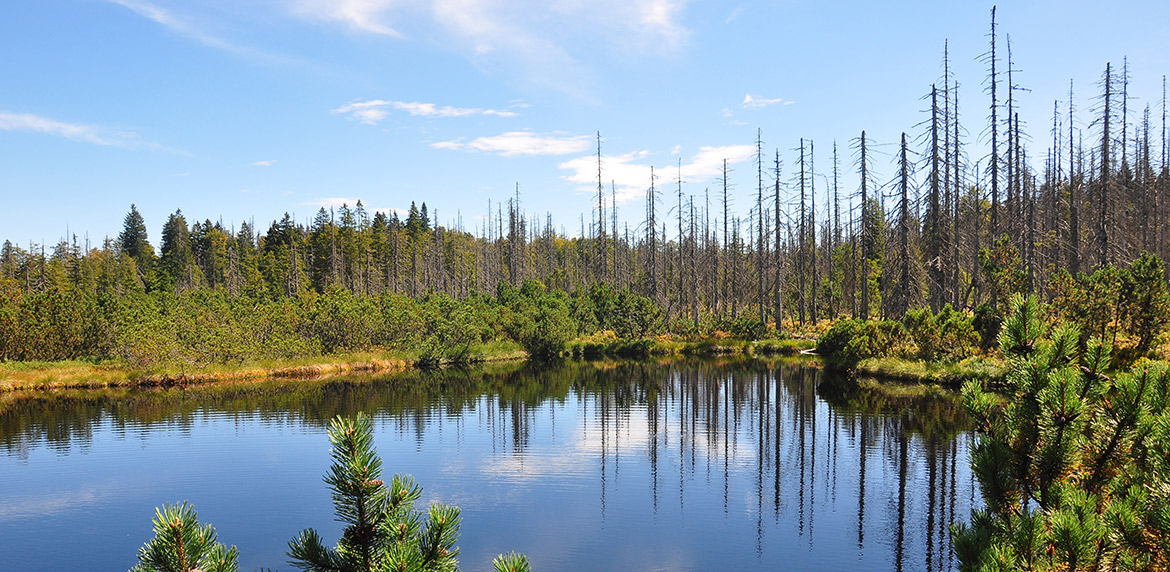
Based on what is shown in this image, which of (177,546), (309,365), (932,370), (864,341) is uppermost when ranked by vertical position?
(177,546)

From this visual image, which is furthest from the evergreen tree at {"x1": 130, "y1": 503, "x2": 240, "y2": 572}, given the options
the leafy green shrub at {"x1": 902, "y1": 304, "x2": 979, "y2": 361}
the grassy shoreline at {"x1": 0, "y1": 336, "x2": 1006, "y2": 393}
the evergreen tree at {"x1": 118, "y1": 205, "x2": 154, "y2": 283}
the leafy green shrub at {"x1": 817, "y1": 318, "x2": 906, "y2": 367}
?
the evergreen tree at {"x1": 118, "y1": 205, "x2": 154, "y2": 283}

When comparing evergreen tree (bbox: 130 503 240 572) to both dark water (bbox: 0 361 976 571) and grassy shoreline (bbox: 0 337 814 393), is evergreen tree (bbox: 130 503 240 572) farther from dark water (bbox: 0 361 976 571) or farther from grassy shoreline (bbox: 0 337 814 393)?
grassy shoreline (bbox: 0 337 814 393)

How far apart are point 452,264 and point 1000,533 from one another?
95976mm

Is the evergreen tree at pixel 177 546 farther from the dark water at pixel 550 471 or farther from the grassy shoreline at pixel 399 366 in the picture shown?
the grassy shoreline at pixel 399 366

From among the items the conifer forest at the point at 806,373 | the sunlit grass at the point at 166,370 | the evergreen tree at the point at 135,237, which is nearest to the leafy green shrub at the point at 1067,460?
the conifer forest at the point at 806,373

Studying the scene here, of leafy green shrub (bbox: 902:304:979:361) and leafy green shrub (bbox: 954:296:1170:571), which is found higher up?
leafy green shrub (bbox: 954:296:1170:571)

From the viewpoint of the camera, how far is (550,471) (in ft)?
59.4

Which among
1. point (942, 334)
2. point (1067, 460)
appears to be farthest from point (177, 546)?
point (942, 334)

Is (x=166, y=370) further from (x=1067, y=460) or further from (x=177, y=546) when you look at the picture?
(x=1067, y=460)

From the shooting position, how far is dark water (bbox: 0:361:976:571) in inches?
489

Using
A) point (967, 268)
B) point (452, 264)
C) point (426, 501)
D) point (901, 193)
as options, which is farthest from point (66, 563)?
point (452, 264)

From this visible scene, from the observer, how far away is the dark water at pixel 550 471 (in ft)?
40.8

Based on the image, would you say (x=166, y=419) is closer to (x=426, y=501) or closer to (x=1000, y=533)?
(x=426, y=501)

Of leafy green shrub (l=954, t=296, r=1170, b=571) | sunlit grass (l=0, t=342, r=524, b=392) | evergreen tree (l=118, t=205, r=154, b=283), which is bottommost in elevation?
sunlit grass (l=0, t=342, r=524, b=392)
